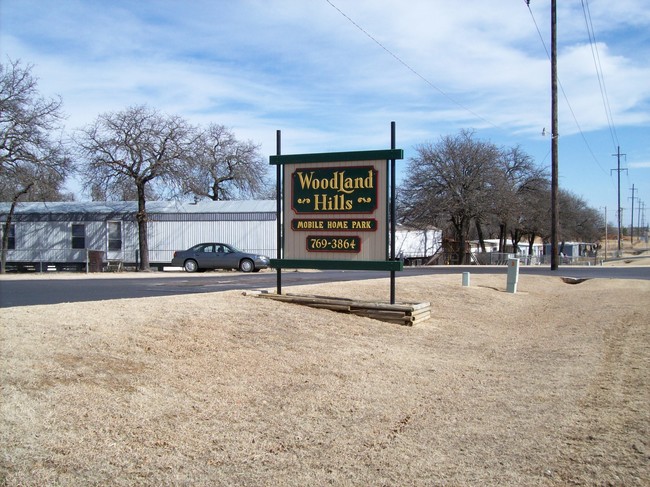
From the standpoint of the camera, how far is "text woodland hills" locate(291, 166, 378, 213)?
1267 cm

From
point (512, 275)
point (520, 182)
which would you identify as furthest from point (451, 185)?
point (512, 275)

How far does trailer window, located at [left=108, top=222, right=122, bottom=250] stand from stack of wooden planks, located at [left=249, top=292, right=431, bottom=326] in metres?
25.8

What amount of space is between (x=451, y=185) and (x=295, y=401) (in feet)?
141

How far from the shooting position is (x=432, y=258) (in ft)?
165

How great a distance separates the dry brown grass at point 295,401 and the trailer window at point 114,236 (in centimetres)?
2655

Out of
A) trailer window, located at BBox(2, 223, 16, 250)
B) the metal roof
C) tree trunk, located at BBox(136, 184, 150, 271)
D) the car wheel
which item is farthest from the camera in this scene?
trailer window, located at BBox(2, 223, 16, 250)

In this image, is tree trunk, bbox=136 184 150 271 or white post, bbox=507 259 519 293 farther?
tree trunk, bbox=136 184 150 271

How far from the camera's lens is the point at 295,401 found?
274 inches

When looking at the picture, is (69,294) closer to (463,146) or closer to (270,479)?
(270,479)

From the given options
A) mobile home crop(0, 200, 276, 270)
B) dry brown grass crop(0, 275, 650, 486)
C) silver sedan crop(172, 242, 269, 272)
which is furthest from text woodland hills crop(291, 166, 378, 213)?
mobile home crop(0, 200, 276, 270)

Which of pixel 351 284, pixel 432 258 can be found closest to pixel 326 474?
pixel 351 284

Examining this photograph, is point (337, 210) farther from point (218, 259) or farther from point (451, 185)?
point (451, 185)

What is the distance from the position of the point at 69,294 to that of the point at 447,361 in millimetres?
8618

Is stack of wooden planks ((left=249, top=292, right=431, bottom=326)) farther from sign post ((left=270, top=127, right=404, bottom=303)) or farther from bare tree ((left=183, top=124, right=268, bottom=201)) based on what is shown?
bare tree ((left=183, top=124, right=268, bottom=201))
